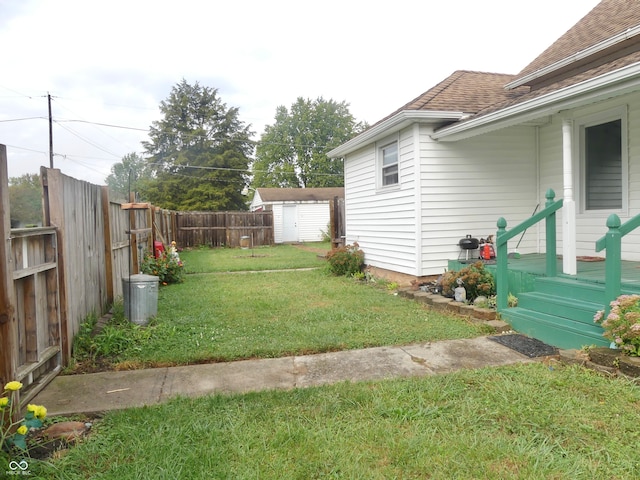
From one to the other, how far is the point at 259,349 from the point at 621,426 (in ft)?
10.1

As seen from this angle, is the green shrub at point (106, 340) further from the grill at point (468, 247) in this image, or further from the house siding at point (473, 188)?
the grill at point (468, 247)

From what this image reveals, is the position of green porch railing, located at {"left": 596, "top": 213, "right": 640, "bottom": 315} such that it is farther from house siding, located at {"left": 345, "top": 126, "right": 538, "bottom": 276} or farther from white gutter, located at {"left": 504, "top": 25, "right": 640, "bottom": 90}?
house siding, located at {"left": 345, "top": 126, "right": 538, "bottom": 276}

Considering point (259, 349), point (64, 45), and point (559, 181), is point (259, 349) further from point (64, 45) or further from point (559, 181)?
point (64, 45)

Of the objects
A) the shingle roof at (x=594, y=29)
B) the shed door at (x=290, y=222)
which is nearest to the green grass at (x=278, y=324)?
the shingle roof at (x=594, y=29)

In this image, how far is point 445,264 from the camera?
24.8ft

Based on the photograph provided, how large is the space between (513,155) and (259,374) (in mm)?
6365

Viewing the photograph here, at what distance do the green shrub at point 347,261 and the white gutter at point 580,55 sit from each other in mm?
4880

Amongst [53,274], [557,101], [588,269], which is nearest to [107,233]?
[53,274]

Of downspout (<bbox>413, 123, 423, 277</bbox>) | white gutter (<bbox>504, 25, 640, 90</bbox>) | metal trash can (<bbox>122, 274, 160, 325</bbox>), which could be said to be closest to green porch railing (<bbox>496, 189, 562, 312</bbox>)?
downspout (<bbox>413, 123, 423, 277</bbox>)

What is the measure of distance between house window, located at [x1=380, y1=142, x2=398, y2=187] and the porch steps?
12.7 feet

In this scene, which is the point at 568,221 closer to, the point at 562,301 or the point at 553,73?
the point at 562,301

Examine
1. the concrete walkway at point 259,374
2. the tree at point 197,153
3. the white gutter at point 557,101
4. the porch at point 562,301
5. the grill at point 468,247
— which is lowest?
the concrete walkway at point 259,374

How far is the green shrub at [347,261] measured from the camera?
1027 cm

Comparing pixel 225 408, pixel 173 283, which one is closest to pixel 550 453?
pixel 225 408
